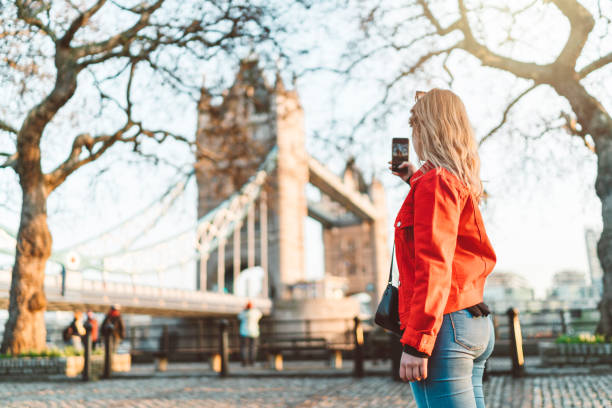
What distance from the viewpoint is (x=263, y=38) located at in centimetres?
Answer: 923

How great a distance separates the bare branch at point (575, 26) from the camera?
24.6ft

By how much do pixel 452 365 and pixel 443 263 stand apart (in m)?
0.25

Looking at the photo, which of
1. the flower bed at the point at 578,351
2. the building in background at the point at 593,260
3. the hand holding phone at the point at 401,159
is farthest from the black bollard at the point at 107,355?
the building in background at the point at 593,260

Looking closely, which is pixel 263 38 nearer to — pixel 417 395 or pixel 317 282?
pixel 417 395

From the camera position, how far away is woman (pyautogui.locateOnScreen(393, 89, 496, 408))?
1501mm

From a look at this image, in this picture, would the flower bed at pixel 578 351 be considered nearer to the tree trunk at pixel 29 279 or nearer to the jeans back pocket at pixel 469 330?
the jeans back pocket at pixel 469 330

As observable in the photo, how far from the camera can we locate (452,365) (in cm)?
151

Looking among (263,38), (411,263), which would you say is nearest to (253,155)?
(263,38)

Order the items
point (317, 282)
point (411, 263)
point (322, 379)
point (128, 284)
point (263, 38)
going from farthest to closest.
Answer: point (317, 282), point (128, 284), point (263, 38), point (322, 379), point (411, 263)

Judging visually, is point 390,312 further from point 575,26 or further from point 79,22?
point 79,22

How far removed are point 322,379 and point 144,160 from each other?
563 centimetres

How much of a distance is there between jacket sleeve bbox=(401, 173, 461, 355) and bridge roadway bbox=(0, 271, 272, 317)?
1429cm

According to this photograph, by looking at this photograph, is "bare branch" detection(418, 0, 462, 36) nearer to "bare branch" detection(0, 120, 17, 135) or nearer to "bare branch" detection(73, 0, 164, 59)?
"bare branch" detection(73, 0, 164, 59)

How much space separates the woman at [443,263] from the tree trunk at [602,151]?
6862 mm
